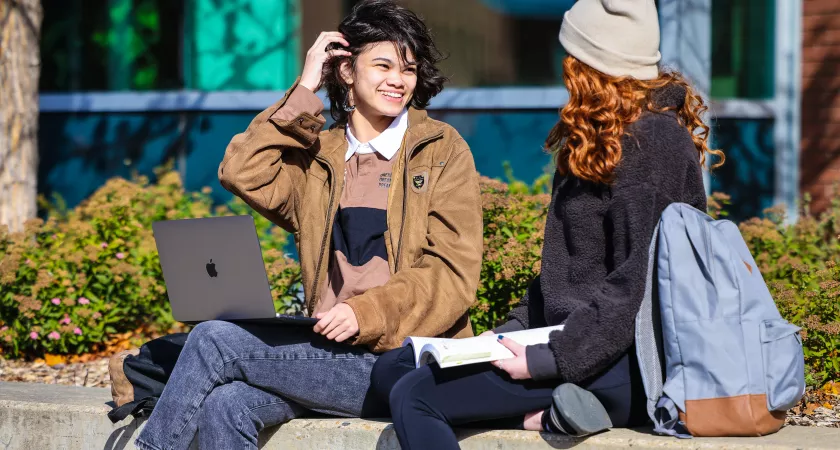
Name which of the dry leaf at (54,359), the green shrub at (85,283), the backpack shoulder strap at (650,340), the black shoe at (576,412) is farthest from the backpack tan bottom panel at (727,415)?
the dry leaf at (54,359)

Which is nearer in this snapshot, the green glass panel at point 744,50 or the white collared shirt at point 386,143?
the white collared shirt at point 386,143

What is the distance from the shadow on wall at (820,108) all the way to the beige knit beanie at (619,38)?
493 cm

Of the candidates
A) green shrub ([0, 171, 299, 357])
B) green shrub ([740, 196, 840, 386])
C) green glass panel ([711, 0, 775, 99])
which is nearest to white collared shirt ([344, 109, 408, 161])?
green shrub ([0, 171, 299, 357])

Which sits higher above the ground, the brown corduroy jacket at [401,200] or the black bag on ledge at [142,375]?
the brown corduroy jacket at [401,200]

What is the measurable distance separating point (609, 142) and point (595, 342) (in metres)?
0.54

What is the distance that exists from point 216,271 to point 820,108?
5.60 m

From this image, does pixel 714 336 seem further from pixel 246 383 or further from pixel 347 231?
pixel 246 383

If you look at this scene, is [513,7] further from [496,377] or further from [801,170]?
[496,377]

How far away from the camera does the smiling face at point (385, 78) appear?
3.58 m

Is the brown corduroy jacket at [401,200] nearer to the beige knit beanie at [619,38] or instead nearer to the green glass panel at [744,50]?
the beige knit beanie at [619,38]

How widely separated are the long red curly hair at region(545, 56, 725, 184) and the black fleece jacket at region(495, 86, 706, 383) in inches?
1.2

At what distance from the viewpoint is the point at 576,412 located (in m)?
2.80

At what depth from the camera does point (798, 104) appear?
24.6ft

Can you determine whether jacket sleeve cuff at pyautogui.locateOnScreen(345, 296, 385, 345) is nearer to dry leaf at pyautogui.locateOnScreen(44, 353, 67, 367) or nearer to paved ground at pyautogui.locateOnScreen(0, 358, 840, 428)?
paved ground at pyautogui.locateOnScreen(0, 358, 840, 428)
